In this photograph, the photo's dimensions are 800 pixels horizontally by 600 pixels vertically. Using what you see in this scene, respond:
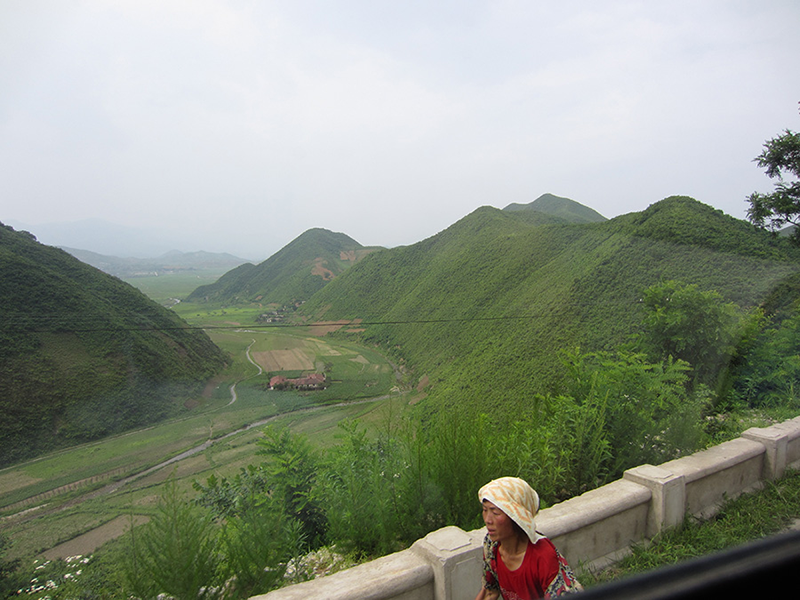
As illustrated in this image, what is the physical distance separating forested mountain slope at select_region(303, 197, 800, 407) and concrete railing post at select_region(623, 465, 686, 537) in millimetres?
2380

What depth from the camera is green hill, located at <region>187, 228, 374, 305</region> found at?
63306 millimetres

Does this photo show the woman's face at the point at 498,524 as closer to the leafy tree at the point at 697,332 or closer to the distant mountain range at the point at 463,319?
the distant mountain range at the point at 463,319

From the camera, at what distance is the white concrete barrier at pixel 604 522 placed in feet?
8.04

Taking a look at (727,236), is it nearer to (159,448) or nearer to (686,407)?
(686,407)

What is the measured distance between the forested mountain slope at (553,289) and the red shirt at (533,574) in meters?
3.97

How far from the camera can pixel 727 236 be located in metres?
16.7

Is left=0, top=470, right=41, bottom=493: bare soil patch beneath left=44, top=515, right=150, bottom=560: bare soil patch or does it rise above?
above

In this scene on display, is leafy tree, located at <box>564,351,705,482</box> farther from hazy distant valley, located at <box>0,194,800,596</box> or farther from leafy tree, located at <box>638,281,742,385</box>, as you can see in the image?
leafy tree, located at <box>638,281,742,385</box>

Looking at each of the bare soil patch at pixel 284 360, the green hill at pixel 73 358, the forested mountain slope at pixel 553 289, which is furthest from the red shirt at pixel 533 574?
the bare soil patch at pixel 284 360

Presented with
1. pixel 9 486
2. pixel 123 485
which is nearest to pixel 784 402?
pixel 123 485

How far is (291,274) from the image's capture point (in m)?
70.4

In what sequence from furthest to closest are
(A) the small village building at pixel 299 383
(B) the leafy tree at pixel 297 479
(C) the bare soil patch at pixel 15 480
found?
(A) the small village building at pixel 299 383, (C) the bare soil patch at pixel 15 480, (B) the leafy tree at pixel 297 479

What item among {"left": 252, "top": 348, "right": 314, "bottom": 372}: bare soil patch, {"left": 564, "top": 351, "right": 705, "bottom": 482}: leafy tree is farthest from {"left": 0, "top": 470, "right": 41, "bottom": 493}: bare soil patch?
{"left": 564, "top": 351, "right": 705, "bottom": 482}: leafy tree

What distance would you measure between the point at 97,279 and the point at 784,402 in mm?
30139
